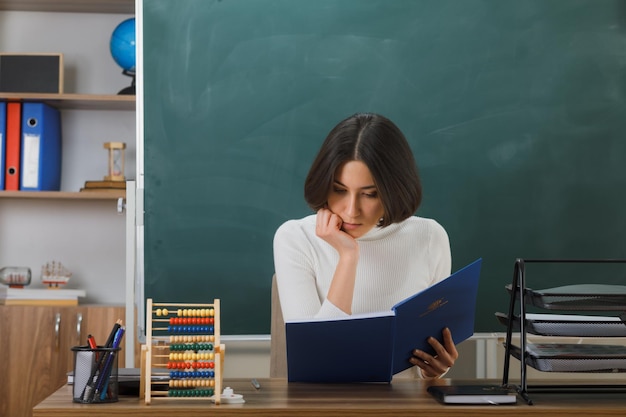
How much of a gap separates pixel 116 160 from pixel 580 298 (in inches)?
95.3

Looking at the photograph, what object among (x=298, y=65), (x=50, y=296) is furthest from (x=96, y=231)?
(x=298, y=65)

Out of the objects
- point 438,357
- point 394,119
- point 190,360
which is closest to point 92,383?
point 190,360

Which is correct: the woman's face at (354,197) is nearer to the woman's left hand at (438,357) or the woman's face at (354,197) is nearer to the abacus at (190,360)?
the woman's left hand at (438,357)

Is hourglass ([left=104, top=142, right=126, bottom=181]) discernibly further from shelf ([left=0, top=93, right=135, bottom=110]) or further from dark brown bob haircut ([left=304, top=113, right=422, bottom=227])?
dark brown bob haircut ([left=304, top=113, right=422, bottom=227])

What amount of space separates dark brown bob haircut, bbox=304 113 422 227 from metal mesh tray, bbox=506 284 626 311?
0.64 m

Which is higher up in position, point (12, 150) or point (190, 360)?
point (12, 150)

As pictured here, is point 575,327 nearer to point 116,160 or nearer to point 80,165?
point 116,160

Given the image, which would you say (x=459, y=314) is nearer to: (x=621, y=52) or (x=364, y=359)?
(x=364, y=359)

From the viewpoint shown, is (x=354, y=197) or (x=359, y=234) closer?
(x=354, y=197)

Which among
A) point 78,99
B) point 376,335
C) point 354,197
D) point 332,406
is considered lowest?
point 332,406

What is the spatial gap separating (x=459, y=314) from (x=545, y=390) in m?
0.27

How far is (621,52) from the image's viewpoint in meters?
3.01

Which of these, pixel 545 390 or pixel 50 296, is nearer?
pixel 545 390

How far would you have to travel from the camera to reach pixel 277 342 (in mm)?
2459
